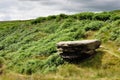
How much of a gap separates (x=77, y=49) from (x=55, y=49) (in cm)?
682

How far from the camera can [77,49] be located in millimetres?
33156

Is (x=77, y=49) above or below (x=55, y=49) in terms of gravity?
above

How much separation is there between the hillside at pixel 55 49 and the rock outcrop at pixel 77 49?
2.19 ft

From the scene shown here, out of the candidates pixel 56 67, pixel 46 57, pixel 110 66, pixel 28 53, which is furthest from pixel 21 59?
pixel 110 66

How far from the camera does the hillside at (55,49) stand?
30.9 m

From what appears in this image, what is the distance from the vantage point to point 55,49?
39594mm

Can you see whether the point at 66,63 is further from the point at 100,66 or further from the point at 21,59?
the point at 21,59

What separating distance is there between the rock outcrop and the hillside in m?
0.67

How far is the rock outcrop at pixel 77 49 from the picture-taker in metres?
32.9

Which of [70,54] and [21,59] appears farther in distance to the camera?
[21,59]

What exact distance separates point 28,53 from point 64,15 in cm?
1592

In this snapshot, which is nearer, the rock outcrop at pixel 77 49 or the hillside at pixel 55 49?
the hillside at pixel 55 49

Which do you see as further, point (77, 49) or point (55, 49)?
Answer: point (55, 49)

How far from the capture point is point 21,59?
1666 inches
